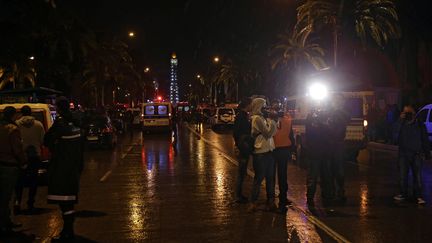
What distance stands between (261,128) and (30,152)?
13.7ft

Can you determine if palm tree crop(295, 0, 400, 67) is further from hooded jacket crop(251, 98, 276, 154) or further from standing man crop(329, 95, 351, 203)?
hooded jacket crop(251, 98, 276, 154)

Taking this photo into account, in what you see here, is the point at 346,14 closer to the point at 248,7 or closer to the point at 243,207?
the point at 248,7

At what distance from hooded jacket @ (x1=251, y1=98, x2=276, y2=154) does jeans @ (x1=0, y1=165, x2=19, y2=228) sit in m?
3.89

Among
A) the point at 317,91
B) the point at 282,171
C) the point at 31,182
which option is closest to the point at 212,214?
the point at 282,171

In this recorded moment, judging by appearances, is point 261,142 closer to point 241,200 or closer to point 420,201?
point 241,200

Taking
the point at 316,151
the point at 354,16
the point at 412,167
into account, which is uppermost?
the point at 354,16

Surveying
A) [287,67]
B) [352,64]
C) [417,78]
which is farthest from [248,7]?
[417,78]

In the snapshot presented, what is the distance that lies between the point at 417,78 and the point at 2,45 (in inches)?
1210

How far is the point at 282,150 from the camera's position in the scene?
10.3 m

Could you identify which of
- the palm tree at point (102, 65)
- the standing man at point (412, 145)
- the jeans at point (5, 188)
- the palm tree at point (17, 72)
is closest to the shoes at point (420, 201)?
the standing man at point (412, 145)

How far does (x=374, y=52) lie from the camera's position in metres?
52.1

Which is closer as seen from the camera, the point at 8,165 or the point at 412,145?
the point at 8,165

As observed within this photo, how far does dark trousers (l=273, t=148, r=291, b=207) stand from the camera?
10.2 meters

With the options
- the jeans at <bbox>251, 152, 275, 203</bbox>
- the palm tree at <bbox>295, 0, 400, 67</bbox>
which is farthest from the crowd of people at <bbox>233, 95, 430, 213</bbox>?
the palm tree at <bbox>295, 0, 400, 67</bbox>
